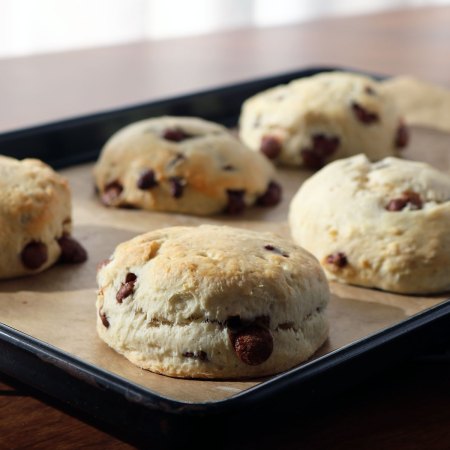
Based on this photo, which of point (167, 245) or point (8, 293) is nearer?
point (167, 245)

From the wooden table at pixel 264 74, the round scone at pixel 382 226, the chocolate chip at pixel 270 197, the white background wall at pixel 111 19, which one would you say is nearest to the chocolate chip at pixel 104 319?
the wooden table at pixel 264 74

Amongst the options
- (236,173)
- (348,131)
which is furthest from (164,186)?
(348,131)

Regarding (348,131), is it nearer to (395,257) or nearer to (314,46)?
(395,257)

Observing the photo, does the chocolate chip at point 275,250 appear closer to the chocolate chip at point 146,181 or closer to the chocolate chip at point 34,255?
the chocolate chip at point 34,255

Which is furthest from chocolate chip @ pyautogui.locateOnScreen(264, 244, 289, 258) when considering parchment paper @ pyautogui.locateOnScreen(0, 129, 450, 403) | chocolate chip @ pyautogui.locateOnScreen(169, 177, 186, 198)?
chocolate chip @ pyautogui.locateOnScreen(169, 177, 186, 198)

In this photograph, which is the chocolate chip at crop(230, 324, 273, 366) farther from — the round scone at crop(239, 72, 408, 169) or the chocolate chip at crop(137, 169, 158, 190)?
the round scone at crop(239, 72, 408, 169)
